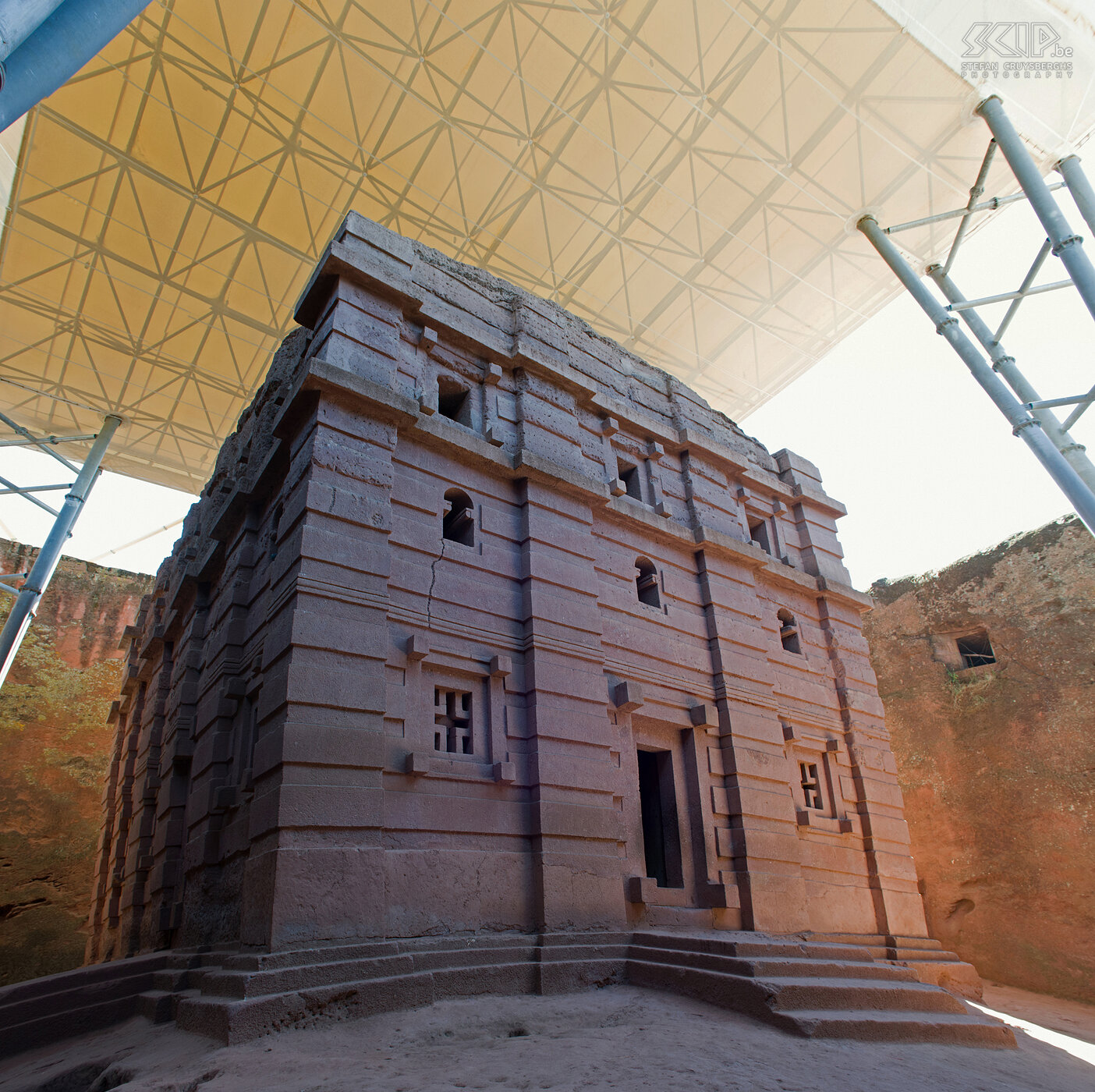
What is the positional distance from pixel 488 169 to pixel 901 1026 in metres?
18.2

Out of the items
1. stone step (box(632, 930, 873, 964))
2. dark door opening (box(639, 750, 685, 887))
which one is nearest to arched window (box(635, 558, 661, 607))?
dark door opening (box(639, 750, 685, 887))

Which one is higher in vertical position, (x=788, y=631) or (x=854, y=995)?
(x=788, y=631)

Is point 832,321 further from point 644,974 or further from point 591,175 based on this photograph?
point 644,974

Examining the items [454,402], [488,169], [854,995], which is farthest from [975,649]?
[488,169]

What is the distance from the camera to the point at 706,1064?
5.28 meters

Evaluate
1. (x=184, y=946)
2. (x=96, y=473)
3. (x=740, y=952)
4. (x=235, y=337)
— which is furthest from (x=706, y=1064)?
(x=96, y=473)

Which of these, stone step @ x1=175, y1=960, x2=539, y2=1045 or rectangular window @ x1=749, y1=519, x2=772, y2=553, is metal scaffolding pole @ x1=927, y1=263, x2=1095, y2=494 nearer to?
rectangular window @ x1=749, y1=519, x2=772, y2=553

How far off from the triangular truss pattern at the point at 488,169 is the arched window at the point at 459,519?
11.7 m

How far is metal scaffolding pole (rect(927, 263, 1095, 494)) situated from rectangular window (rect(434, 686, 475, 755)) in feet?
28.0

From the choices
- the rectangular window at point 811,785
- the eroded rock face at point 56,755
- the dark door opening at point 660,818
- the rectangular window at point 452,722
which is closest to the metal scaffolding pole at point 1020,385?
the rectangular window at point 811,785

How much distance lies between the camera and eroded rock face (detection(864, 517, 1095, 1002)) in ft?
45.6

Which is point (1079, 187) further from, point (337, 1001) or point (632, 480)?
A: point (337, 1001)

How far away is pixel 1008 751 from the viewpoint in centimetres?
1561

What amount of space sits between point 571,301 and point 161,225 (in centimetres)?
1028
